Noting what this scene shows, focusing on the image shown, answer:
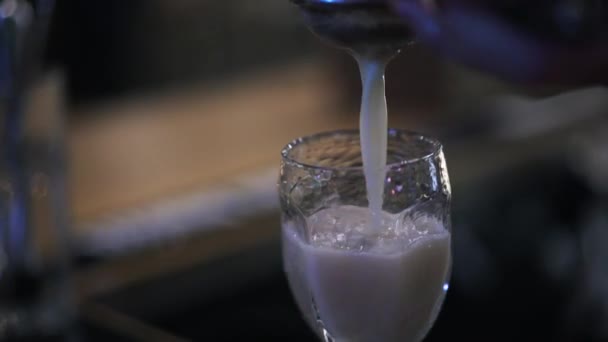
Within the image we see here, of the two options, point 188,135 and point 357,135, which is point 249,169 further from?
point 357,135

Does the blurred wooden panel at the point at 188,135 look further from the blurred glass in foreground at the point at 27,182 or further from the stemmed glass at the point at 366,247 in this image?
the stemmed glass at the point at 366,247

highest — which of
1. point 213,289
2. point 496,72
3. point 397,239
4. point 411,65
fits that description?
point 496,72

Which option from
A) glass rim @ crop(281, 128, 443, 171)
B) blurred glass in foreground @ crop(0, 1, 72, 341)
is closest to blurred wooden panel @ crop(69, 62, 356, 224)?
blurred glass in foreground @ crop(0, 1, 72, 341)

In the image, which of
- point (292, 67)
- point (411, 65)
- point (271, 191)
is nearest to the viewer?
point (271, 191)

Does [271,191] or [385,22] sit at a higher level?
[385,22]

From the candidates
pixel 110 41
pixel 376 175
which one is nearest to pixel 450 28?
pixel 376 175

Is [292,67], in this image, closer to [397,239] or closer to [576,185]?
[576,185]

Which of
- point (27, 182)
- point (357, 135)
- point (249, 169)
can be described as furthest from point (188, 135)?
point (357, 135)
